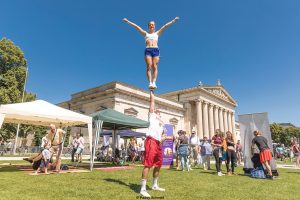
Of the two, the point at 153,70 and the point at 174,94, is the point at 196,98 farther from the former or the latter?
the point at 153,70

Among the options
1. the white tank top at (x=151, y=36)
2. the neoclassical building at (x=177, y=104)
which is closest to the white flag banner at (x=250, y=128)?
the white tank top at (x=151, y=36)

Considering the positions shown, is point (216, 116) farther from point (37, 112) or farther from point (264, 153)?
point (37, 112)

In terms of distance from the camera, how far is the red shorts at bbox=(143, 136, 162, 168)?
5379 mm

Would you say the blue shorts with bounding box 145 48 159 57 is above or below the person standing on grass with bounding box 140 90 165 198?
above

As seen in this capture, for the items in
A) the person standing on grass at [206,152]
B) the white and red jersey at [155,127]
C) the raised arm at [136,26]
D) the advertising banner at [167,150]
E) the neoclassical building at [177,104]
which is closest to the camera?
the white and red jersey at [155,127]

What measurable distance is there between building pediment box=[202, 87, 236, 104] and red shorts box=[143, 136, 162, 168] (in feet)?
156

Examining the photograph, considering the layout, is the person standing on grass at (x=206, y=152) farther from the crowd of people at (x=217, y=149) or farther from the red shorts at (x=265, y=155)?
the red shorts at (x=265, y=155)

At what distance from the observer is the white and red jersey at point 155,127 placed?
5584 mm

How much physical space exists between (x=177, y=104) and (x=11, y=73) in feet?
94.2

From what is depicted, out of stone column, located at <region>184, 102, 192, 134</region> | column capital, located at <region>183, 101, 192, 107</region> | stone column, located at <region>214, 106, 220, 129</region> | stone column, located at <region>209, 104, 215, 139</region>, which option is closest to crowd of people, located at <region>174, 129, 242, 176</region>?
stone column, located at <region>184, 102, 192, 134</region>

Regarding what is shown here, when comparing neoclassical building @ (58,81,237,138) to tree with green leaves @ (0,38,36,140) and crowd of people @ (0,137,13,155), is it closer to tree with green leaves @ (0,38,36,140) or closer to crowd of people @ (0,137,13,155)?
tree with green leaves @ (0,38,36,140)

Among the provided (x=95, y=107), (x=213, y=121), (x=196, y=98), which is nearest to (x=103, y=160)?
(x=95, y=107)

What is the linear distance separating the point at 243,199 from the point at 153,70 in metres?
3.61

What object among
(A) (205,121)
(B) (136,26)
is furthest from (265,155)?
(A) (205,121)
